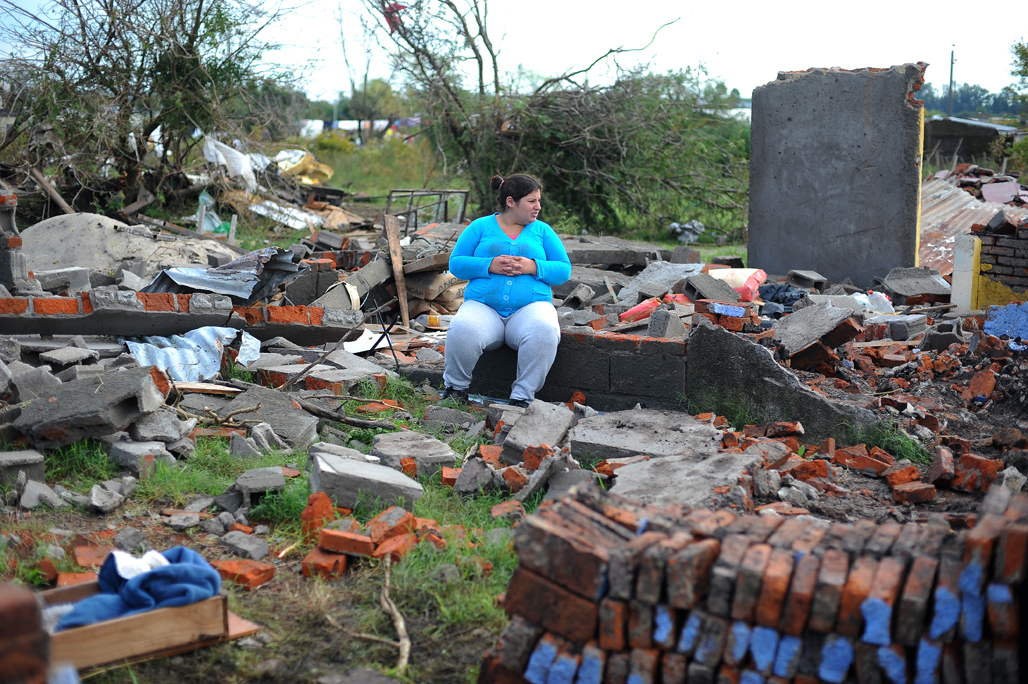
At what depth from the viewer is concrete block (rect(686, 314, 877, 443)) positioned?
4.70 m

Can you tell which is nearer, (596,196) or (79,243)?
(79,243)

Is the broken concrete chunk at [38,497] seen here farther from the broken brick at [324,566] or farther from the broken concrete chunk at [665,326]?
the broken concrete chunk at [665,326]

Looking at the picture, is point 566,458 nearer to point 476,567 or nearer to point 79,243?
point 476,567

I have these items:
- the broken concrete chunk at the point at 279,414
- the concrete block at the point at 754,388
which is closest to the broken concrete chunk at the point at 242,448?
the broken concrete chunk at the point at 279,414

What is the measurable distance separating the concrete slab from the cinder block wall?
Answer: 0.50 meters

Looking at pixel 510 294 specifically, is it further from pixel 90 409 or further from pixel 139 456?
pixel 90 409

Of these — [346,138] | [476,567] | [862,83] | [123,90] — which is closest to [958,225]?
[862,83]

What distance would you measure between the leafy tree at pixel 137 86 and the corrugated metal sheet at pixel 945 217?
11480 mm

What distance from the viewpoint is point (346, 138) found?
101 feet

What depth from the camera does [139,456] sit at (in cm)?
408

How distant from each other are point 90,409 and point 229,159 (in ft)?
36.4

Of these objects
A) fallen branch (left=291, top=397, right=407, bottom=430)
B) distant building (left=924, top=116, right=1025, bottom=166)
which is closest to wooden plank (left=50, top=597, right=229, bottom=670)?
fallen branch (left=291, top=397, right=407, bottom=430)

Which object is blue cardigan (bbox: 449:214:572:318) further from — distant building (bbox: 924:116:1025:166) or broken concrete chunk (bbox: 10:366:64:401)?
distant building (bbox: 924:116:1025:166)

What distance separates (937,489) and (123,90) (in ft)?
45.5
